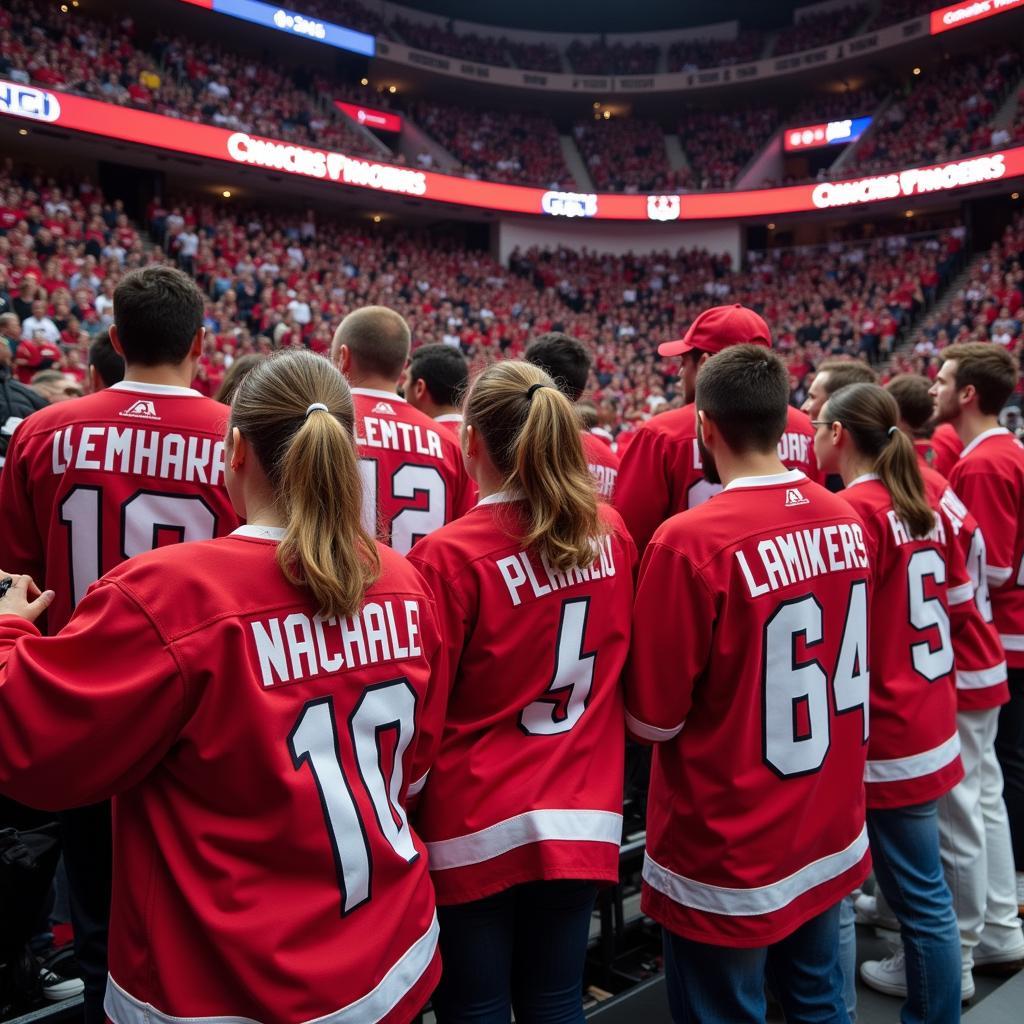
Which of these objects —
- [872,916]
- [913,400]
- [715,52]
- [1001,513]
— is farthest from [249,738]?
[715,52]

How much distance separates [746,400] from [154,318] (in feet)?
4.91

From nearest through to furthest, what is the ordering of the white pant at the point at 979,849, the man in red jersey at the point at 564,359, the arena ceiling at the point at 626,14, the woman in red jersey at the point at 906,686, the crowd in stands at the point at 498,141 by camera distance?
the woman in red jersey at the point at 906,686 → the white pant at the point at 979,849 → the man in red jersey at the point at 564,359 → the crowd in stands at the point at 498,141 → the arena ceiling at the point at 626,14

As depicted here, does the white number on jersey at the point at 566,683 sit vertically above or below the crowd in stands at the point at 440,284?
below

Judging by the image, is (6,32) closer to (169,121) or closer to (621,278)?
(169,121)

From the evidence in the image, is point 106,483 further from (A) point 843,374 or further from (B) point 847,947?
(A) point 843,374

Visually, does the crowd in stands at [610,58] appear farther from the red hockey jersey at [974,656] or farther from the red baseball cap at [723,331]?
the red hockey jersey at [974,656]

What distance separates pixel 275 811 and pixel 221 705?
0.19 metres

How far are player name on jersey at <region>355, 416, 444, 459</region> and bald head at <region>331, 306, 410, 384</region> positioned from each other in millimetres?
233

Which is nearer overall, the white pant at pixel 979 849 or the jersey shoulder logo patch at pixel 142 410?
the jersey shoulder logo patch at pixel 142 410

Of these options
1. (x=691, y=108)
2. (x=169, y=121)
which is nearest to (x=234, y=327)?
(x=169, y=121)

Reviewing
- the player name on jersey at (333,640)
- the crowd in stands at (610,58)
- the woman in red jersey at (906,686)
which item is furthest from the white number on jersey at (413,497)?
the crowd in stands at (610,58)

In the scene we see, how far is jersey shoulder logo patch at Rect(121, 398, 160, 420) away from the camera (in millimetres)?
2270

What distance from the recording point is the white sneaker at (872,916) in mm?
3396

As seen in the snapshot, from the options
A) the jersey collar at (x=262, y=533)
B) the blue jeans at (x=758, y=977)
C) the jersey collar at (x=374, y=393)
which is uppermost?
the jersey collar at (x=374, y=393)
